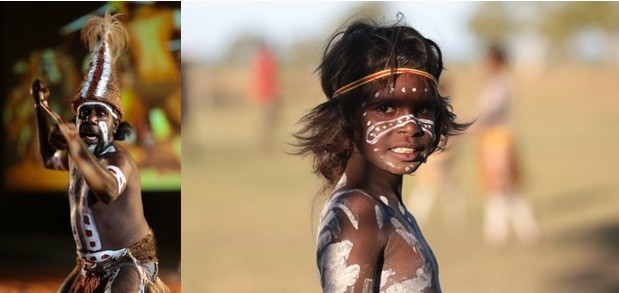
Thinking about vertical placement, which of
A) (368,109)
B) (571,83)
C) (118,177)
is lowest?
(118,177)

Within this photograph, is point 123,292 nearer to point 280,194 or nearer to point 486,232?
point 486,232

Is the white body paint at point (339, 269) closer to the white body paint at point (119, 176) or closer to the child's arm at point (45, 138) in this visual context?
the white body paint at point (119, 176)

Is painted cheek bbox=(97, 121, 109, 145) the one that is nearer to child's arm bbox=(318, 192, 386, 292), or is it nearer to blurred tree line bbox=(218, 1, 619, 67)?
child's arm bbox=(318, 192, 386, 292)

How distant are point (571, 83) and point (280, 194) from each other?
1192 cm

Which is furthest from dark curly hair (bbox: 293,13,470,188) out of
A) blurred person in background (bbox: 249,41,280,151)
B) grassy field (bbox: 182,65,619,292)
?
blurred person in background (bbox: 249,41,280,151)

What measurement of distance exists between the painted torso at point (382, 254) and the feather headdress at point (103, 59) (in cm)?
96

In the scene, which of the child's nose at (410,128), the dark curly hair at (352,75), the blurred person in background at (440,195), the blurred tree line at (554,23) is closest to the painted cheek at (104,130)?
the dark curly hair at (352,75)

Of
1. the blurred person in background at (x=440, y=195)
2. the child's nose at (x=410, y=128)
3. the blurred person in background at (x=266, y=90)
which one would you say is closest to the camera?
the child's nose at (x=410, y=128)

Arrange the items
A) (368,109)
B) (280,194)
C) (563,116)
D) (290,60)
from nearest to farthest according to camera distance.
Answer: (368,109) < (280,194) < (290,60) < (563,116)

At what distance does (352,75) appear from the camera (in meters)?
3.81

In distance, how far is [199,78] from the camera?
2319cm

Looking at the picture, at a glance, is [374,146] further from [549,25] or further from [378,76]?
[549,25]

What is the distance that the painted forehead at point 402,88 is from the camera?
3771 millimetres

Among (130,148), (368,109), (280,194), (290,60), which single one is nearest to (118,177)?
(130,148)
